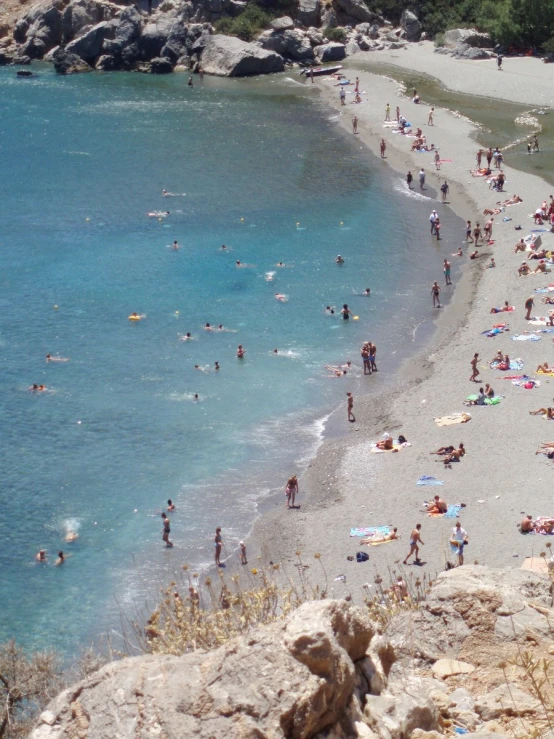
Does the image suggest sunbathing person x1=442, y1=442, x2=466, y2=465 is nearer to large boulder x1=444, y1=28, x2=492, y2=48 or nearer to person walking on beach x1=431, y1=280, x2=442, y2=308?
person walking on beach x1=431, y1=280, x2=442, y2=308

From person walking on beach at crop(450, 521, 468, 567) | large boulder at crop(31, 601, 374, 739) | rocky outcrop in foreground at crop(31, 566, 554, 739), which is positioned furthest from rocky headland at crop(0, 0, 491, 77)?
large boulder at crop(31, 601, 374, 739)

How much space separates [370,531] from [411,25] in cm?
7279

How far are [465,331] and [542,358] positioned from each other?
4.73 meters

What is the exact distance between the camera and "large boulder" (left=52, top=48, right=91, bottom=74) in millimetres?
86375

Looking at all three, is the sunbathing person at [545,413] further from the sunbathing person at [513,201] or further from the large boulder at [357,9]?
the large boulder at [357,9]

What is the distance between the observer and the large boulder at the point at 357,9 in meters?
91.6

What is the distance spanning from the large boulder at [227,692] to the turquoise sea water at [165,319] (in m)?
16.1

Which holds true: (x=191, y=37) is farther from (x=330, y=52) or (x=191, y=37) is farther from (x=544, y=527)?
(x=544, y=527)

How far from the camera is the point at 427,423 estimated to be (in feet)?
104

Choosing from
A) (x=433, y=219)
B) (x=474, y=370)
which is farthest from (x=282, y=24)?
(x=474, y=370)

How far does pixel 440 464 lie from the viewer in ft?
94.9

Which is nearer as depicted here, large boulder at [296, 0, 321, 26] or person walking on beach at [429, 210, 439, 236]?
person walking on beach at [429, 210, 439, 236]

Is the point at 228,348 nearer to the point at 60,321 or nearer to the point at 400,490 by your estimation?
the point at 60,321

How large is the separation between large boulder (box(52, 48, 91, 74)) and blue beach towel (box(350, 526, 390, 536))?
70.5 m
